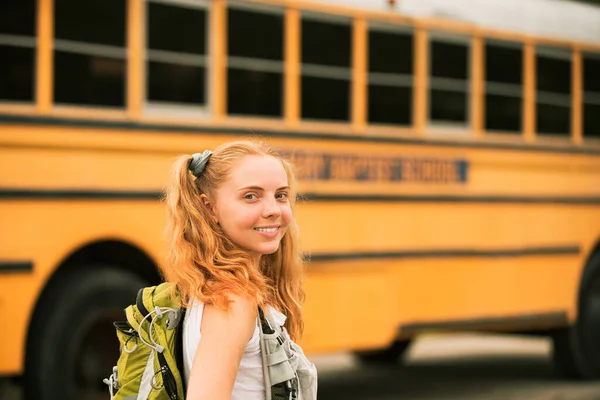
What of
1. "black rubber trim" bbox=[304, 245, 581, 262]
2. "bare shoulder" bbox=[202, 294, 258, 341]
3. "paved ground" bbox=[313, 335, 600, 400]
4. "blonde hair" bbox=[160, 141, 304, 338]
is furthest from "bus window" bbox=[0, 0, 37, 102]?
"bare shoulder" bbox=[202, 294, 258, 341]

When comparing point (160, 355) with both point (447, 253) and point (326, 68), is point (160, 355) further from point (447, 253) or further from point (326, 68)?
point (447, 253)

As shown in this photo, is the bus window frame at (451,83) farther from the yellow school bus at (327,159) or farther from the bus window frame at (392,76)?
the bus window frame at (392,76)

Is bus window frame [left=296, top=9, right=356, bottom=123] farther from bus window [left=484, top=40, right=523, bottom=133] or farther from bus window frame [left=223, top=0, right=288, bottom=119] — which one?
bus window [left=484, top=40, right=523, bottom=133]

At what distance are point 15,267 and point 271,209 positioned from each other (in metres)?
3.71

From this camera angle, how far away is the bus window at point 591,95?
879cm

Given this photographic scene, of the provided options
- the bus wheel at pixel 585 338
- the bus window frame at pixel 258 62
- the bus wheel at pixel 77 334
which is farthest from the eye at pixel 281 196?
the bus wheel at pixel 585 338

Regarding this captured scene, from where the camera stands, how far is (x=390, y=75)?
753cm

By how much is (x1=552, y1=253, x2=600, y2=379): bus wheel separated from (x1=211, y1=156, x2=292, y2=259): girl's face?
21.7ft

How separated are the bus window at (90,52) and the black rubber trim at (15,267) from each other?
0.76 metres

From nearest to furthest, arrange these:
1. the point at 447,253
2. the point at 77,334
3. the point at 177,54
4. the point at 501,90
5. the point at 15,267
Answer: the point at 15,267 < the point at 77,334 < the point at 177,54 < the point at 447,253 < the point at 501,90

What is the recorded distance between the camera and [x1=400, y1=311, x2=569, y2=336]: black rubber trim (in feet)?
24.8

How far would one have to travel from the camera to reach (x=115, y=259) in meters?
6.33

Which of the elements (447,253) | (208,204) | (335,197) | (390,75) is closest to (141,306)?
(208,204)

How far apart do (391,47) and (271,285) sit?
519cm
